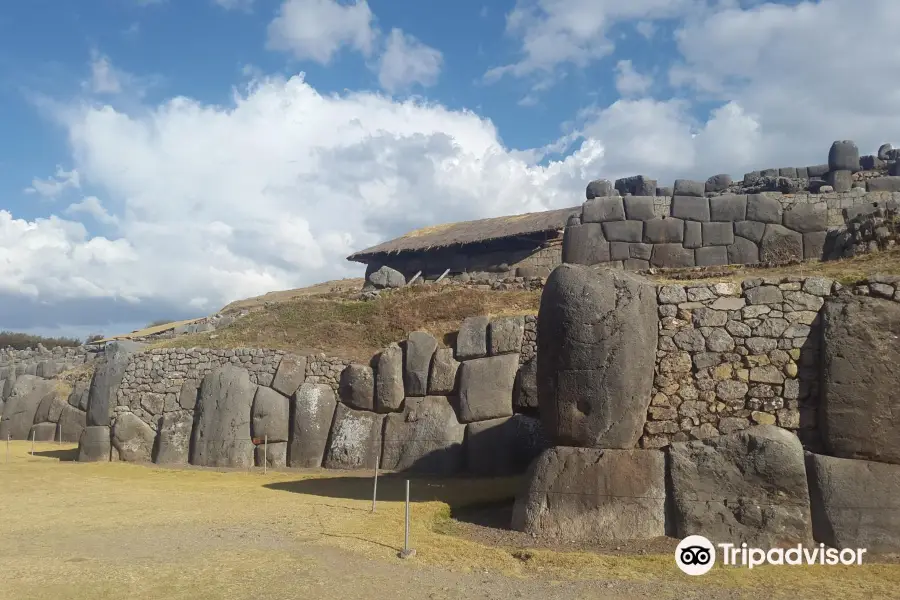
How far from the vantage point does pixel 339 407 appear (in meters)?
16.7

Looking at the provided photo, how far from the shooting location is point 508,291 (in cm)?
2184

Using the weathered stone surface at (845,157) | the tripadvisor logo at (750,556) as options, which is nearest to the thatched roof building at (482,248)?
the weathered stone surface at (845,157)

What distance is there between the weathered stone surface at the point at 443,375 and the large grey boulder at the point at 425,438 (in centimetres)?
18

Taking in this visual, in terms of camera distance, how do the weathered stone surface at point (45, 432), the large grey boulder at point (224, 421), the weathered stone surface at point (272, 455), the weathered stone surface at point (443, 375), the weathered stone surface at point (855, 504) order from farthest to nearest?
1. the weathered stone surface at point (45, 432)
2. the large grey boulder at point (224, 421)
3. the weathered stone surface at point (272, 455)
4. the weathered stone surface at point (443, 375)
5. the weathered stone surface at point (855, 504)

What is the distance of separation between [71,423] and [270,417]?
10559 millimetres

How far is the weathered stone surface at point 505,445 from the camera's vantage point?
14.2 meters

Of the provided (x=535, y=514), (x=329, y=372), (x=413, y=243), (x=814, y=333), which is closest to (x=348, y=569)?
(x=535, y=514)

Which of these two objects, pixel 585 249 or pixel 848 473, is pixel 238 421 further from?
pixel 848 473

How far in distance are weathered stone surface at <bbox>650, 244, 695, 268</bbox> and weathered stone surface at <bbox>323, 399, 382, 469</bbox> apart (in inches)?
281

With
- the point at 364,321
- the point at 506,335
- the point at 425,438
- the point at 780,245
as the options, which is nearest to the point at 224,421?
the point at 425,438

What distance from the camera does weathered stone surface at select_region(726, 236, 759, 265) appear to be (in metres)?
14.5

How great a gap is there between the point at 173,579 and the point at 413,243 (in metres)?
26.4

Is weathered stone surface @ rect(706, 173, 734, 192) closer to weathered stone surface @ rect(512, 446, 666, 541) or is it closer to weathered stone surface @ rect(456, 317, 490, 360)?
weathered stone surface @ rect(456, 317, 490, 360)

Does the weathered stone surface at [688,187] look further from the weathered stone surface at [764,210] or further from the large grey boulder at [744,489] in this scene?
the large grey boulder at [744,489]
